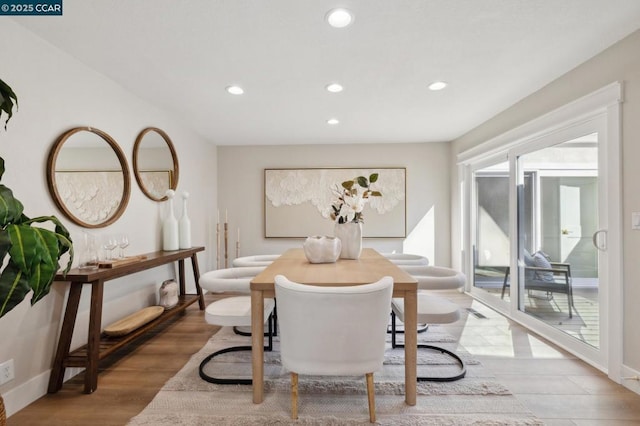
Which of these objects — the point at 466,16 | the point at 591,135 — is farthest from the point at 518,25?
the point at 591,135

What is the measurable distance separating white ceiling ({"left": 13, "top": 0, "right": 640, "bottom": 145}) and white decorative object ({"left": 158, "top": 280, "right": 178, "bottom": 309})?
1.71 m

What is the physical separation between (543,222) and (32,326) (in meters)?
4.03

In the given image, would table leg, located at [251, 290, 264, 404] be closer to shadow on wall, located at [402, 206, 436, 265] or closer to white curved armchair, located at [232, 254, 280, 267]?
white curved armchair, located at [232, 254, 280, 267]

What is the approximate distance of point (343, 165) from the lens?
4699 mm

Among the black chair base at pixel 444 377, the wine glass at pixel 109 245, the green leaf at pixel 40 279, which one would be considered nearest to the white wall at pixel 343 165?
the black chair base at pixel 444 377

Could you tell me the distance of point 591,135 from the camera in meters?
2.23

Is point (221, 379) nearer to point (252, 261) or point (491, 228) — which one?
point (252, 261)

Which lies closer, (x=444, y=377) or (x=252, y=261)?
(x=444, y=377)

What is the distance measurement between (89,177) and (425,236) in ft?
13.9

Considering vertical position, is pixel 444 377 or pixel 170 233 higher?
pixel 170 233

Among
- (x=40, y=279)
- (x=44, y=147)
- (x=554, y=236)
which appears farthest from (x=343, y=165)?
(x=40, y=279)

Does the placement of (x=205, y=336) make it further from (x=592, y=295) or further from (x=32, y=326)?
(x=592, y=295)

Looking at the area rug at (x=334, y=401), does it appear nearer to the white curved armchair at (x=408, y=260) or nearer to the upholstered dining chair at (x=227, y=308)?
the upholstered dining chair at (x=227, y=308)

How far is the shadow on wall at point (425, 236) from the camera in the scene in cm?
465
